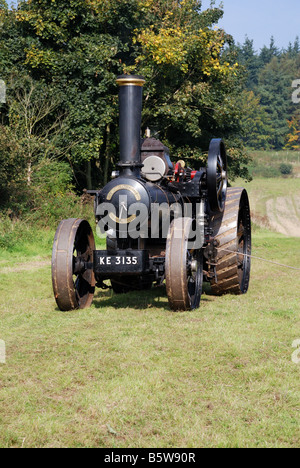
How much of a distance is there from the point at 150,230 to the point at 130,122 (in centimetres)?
153

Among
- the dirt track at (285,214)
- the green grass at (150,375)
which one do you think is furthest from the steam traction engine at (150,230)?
the dirt track at (285,214)

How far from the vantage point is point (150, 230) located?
821 cm

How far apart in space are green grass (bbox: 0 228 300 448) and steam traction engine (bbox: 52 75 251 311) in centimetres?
44

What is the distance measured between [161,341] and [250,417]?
2.17 meters

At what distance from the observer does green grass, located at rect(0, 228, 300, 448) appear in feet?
13.3

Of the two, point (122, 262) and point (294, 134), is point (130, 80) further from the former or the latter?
point (294, 134)

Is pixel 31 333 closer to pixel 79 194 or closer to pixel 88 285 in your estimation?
pixel 88 285

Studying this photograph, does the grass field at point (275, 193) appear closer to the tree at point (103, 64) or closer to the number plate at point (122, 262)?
the tree at point (103, 64)

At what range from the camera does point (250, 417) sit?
4305 mm

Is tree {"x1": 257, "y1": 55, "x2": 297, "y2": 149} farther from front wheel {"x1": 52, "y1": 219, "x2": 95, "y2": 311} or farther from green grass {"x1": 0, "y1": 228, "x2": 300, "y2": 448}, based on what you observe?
green grass {"x1": 0, "y1": 228, "x2": 300, "y2": 448}

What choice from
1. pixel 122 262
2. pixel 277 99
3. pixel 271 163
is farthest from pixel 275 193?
pixel 122 262

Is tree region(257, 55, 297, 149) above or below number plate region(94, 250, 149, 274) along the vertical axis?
above

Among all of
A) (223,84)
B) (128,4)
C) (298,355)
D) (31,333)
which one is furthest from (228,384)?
(223,84)

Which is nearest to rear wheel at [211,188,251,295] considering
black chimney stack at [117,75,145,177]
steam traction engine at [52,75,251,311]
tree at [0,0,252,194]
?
steam traction engine at [52,75,251,311]
